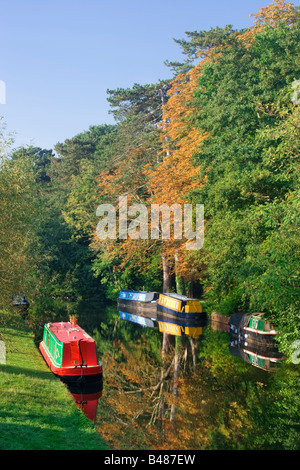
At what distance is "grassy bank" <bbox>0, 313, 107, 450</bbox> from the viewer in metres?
10.2

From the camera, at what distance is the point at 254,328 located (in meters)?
25.6

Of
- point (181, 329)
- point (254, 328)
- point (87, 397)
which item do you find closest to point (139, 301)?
point (181, 329)

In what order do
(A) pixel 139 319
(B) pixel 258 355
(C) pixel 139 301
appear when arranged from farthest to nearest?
(C) pixel 139 301 → (A) pixel 139 319 → (B) pixel 258 355

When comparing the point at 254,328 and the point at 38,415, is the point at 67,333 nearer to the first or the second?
the point at 38,415

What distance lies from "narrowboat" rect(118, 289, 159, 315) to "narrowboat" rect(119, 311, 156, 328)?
0.67 metres

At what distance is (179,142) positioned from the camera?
3600cm

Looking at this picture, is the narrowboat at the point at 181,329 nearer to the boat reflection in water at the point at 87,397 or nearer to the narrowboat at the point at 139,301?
the narrowboat at the point at 139,301

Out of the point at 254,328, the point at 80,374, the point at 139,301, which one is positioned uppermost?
the point at 254,328

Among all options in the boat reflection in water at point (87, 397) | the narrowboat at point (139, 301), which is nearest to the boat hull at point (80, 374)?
the boat reflection in water at point (87, 397)

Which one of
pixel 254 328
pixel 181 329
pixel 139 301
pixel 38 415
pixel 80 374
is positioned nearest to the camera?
pixel 38 415

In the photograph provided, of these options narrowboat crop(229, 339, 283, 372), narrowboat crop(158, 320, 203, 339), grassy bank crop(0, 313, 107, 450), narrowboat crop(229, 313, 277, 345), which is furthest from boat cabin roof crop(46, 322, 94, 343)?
narrowboat crop(158, 320, 203, 339)

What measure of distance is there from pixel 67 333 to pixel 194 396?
6.77 meters

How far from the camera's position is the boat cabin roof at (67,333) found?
746 inches

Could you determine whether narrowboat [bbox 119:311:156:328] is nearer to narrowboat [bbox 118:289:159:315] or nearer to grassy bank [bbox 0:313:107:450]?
narrowboat [bbox 118:289:159:315]
